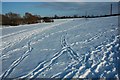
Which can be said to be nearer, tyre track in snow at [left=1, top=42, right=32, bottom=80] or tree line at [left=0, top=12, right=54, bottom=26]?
tyre track in snow at [left=1, top=42, right=32, bottom=80]

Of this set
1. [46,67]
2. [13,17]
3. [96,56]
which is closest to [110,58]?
[96,56]

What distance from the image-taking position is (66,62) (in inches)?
347

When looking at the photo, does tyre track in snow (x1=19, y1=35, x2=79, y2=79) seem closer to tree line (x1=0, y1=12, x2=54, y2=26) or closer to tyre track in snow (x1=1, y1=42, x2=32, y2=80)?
tyre track in snow (x1=1, y1=42, x2=32, y2=80)

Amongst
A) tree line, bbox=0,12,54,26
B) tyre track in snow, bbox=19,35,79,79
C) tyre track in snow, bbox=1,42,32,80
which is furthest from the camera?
tree line, bbox=0,12,54,26

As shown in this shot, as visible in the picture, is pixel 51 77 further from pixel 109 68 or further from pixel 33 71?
pixel 109 68

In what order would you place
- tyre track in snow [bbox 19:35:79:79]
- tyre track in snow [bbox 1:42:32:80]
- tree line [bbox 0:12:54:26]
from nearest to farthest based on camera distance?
tyre track in snow [bbox 19:35:79:79] → tyre track in snow [bbox 1:42:32:80] → tree line [bbox 0:12:54:26]

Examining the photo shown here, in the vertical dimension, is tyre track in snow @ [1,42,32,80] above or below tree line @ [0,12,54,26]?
below

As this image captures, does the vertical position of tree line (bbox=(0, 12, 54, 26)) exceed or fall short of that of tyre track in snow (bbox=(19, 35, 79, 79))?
it exceeds it

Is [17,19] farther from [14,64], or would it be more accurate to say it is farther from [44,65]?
[44,65]

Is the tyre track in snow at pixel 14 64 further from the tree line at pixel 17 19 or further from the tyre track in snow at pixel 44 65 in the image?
the tree line at pixel 17 19

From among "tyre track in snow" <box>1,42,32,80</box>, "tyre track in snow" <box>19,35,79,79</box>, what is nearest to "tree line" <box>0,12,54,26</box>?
"tyre track in snow" <box>1,42,32,80</box>

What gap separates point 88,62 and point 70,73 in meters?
1.45

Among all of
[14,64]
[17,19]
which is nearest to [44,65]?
[14,64]

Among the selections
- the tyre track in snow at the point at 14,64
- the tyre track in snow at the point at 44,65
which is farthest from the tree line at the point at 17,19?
the tyre track in snow at the point at 44,65
